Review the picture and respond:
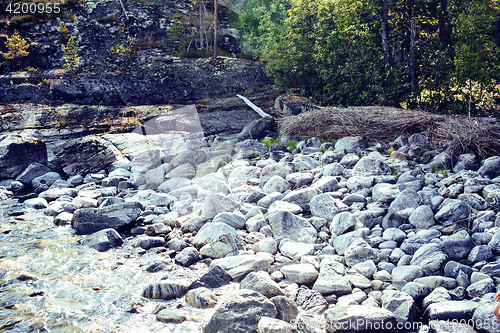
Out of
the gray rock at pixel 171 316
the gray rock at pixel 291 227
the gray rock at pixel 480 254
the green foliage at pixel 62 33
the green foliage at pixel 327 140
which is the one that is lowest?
the gray rock at pixel 171 316

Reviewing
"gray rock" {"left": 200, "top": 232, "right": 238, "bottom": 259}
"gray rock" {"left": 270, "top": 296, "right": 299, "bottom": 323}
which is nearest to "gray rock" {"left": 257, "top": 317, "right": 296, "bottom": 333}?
"gray rock" {"left": 270, "top": 296, "right": 299, "bottom": 323}

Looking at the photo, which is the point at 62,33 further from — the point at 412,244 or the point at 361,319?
the point at 361,319

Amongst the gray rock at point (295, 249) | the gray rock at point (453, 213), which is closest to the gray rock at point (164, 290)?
the gray rock at point (295, 249)

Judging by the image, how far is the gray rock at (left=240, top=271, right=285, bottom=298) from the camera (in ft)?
12.4

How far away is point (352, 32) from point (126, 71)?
11949mm

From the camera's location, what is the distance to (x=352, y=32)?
38.0 ft

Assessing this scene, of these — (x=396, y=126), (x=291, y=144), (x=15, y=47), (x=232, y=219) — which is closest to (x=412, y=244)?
(x=232, y=219)

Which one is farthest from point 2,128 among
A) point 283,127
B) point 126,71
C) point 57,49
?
point 283,127

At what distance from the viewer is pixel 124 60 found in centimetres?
1870

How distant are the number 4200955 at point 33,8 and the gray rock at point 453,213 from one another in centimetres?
2398

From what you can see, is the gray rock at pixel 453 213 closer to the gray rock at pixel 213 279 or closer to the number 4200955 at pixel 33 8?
the gray rock at pixel 213 279

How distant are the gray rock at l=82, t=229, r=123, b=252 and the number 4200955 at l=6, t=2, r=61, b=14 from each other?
67.8 feet

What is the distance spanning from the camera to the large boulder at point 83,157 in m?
9.88

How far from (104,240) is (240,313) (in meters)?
3.01
